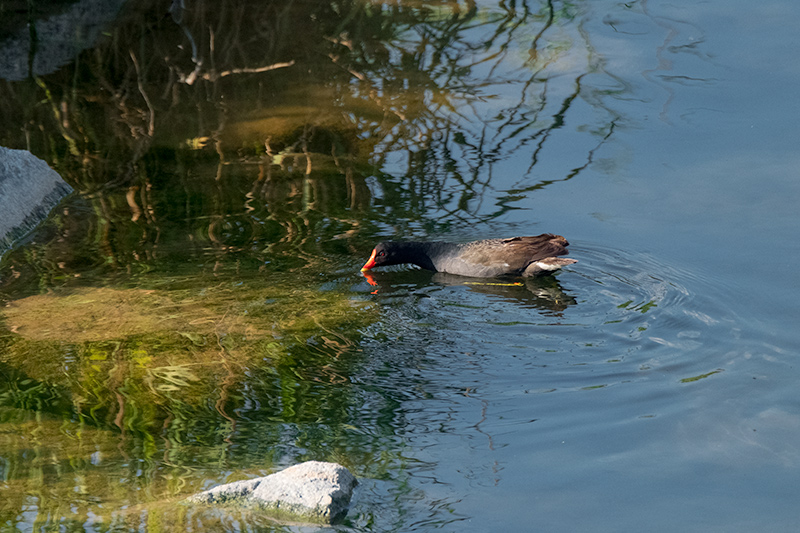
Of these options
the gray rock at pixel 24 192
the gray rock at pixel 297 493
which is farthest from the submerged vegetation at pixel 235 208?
the gray rock at pixel 297 493

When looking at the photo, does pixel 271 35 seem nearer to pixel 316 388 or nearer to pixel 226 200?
pixel 226 200

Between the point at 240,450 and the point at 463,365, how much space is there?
125 centimetres

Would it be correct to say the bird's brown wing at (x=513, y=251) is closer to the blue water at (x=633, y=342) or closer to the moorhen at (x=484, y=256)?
the moorhen at (x=484, y=256)

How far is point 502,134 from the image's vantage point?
7703 mm

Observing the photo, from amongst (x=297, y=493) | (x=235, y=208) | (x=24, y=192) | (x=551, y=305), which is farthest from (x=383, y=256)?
(x=24, y=192)

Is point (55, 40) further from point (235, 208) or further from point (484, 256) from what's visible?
point (484, 256)

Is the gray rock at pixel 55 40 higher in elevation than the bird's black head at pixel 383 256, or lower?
higher

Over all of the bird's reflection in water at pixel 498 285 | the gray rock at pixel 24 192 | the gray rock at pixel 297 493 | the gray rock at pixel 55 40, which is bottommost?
the bird's reflection in water at pixel 498 285

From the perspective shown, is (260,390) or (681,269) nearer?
(260,390)

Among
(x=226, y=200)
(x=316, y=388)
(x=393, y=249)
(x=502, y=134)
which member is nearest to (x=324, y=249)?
(x=393, y=249)

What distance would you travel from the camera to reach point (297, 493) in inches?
140

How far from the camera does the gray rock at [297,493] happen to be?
355 centimetres

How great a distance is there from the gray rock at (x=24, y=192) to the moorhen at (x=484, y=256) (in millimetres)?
2516

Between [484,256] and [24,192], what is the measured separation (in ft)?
11.1
